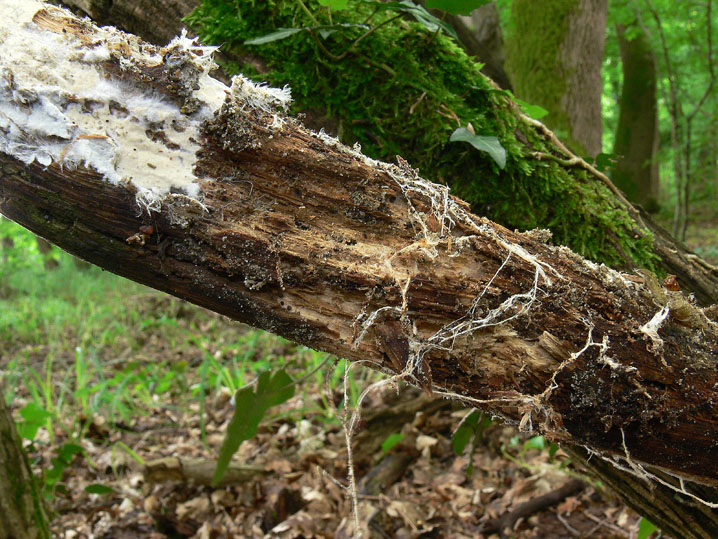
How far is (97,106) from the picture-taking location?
0.95 metres

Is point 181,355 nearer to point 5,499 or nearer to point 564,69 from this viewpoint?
point 5,499

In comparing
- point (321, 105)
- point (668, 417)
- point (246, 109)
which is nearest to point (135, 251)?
point (246, 109)

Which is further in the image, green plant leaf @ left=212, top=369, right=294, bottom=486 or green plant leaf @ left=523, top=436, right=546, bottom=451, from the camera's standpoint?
green plant leaf @ left=523, top=436, right=546, bottom=451

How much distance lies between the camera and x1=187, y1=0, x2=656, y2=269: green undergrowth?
→ 4.92 feet

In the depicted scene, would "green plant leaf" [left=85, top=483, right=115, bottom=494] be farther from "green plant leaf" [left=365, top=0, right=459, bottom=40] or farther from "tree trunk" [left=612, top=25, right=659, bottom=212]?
"tree trunk" [left=612, top=25, right=659, bottom=212]

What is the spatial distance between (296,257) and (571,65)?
12.8ft

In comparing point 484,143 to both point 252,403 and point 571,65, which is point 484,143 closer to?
point 252,403

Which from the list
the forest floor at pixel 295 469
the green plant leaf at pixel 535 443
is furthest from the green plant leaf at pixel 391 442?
the green plant leaf at pixel 535 443

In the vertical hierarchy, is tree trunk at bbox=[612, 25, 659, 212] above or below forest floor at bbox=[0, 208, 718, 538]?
above

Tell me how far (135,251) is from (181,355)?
12.7 ft

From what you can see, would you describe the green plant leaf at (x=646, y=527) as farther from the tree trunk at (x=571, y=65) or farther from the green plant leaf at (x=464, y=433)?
the tree trunk at (x=571, y=65)

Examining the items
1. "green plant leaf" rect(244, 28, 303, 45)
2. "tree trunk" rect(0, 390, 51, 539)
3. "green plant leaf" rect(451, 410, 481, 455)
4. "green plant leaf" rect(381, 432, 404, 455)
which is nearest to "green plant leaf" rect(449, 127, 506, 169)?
"green plant leaf" rect(244, 28, 303, 45)

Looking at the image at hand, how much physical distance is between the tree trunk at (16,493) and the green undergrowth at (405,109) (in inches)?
64.8

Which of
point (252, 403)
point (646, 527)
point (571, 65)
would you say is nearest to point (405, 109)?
point (252, 403)
